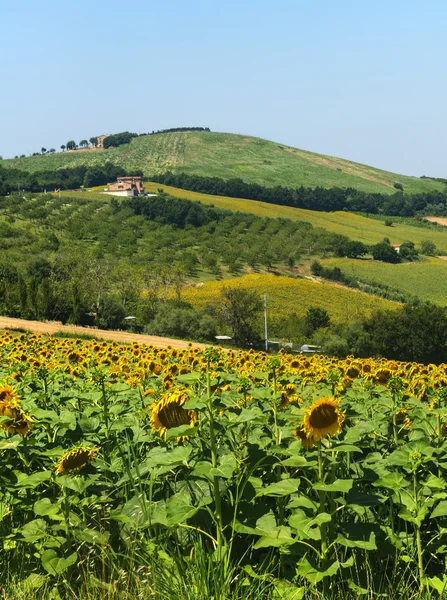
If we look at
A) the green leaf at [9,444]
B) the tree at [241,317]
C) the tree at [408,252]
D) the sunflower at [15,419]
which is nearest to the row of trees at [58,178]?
the tree at [408,252]

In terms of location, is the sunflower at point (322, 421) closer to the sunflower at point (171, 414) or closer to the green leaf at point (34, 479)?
the sunflower at point (171, 414)

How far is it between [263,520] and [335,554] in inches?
14.0

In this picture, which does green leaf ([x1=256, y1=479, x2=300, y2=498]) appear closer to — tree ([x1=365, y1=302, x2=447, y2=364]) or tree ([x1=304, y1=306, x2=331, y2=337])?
tree ([x1=365, y1=302, x2=447, y2=364])

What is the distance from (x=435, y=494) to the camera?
3379mm

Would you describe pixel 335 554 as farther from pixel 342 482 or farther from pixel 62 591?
pixel 62 591

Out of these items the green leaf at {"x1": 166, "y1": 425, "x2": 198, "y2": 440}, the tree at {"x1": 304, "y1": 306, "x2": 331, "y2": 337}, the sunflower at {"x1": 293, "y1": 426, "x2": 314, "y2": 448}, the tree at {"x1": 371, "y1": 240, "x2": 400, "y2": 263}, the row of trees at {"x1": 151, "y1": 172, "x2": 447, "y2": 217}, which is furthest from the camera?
the row of trees at {"x1": 151, "y1": 172, "x2": 447, "y2": 217}

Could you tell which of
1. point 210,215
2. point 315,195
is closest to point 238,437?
point 210,215

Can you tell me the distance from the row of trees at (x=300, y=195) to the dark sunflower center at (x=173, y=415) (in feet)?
514

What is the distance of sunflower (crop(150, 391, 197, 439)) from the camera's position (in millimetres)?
3580

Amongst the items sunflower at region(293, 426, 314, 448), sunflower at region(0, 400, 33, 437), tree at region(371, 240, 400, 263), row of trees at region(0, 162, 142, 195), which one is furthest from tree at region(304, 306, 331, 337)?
row of trees at region(0, 162, 142, 195)

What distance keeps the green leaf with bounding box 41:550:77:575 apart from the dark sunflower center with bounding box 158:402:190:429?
0.75 meters

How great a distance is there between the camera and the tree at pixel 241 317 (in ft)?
204

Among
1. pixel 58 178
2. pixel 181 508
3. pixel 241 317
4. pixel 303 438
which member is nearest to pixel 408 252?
pixel 241 317

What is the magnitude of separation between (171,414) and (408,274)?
10422 centimetres
